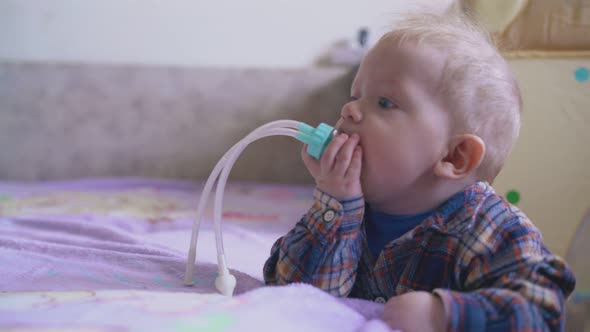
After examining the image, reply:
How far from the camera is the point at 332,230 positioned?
2.36 ft

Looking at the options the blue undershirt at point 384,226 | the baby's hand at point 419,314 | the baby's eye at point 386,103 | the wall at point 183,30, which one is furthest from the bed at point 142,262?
the wall at point 183,30

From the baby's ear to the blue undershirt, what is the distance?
6 cm

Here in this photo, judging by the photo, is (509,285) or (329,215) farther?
(329,215)

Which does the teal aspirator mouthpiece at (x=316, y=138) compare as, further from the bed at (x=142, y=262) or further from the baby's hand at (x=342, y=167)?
the bed at (x=142, y=262)

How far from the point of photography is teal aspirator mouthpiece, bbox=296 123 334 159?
0.73 metres

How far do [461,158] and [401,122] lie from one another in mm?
96

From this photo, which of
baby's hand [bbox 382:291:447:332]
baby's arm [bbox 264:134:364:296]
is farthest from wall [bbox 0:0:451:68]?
baby's hand [bbox 382:291:447:332]

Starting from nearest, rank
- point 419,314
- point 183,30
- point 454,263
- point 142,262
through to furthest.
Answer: point 419,314 < point 454,263 < point 142,262 < point 183,30

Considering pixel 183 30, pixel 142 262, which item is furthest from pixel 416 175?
pixel 183 30

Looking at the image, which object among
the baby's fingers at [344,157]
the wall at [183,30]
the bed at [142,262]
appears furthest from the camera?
the wall at [183,30]

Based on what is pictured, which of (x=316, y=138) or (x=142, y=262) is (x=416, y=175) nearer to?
(x=316, y=138)

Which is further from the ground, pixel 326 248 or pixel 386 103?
pixel 386 103

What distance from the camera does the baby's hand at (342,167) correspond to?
708 mm

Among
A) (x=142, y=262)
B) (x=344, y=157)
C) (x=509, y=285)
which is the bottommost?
(x=142, y=262)
